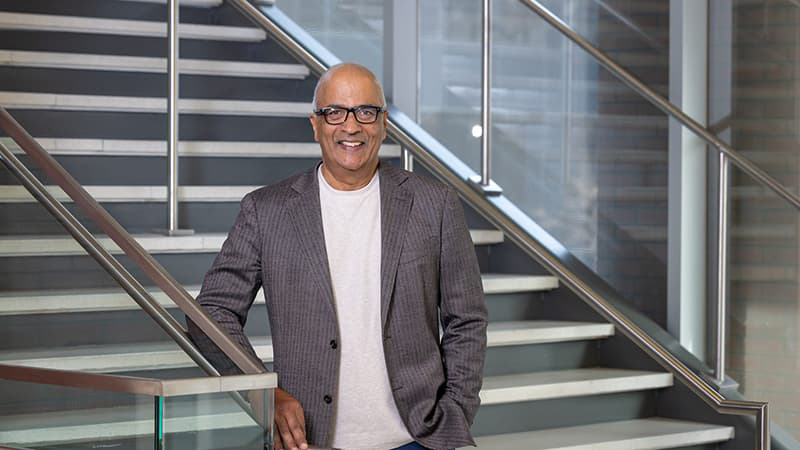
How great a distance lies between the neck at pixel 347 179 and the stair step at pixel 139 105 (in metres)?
2.61

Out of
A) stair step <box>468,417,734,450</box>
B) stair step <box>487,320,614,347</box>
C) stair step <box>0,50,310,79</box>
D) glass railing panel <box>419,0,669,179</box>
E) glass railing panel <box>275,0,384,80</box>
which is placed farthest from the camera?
glass railing panel <box>275,0,384,80</box>

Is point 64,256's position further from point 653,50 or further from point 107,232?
point 653,50

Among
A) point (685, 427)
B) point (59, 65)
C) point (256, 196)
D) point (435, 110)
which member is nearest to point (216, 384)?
point (256, 196)

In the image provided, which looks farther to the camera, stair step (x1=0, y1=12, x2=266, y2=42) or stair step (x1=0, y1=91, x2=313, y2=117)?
stair step (x1=0, y1=12, x2=266, y2=42)

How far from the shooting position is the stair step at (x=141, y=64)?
187 inches

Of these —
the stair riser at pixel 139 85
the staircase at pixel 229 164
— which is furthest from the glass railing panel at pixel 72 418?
the stair riser at pixel 139 85

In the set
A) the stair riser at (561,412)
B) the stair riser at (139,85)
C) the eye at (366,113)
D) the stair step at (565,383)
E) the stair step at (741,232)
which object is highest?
the stair riser at (139,85)

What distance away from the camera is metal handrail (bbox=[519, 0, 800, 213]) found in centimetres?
425

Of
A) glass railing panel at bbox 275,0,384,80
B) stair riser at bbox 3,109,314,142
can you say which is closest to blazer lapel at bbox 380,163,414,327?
stair riser at bbox 3,109,314,142

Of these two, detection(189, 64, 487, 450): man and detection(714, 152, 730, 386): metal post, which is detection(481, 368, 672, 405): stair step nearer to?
detection(714, 152, 730, 386): metal post

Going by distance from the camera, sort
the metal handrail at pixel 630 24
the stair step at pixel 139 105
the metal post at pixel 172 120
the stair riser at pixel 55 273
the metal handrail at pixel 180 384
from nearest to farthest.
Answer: the metal handrail at pixel 180 384
the stair riser at pixel 55 273
the metal post at pixel 172 120
the stair step at pixel 139 105
the metal handrail at pixel 630 24

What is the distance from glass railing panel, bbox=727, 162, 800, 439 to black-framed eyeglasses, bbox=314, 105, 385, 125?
9.22ft

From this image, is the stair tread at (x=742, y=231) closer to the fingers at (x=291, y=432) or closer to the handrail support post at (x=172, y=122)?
the handrail support post at (x=172, y=122)

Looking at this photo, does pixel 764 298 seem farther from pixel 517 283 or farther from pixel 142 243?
pixel 142 243
